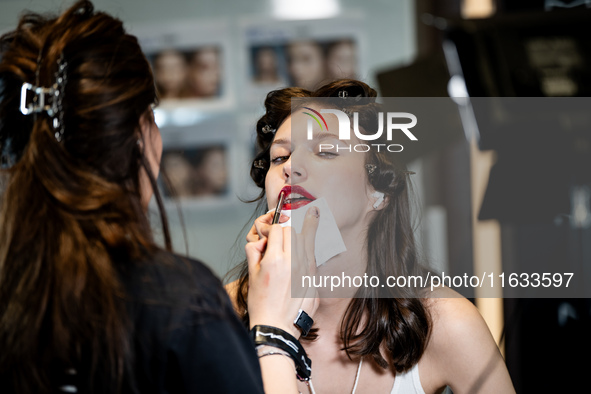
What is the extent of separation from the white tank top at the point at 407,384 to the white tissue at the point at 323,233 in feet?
0.81

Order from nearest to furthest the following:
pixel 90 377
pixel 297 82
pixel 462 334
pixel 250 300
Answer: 1. pixel 90 377
2. pixel 250 300
3. pixel 462 334
4. pixel 297 82

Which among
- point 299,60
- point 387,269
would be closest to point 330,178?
point 387,269

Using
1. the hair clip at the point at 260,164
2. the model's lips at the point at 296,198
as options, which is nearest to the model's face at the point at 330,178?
the model's lips at the point at 296,198

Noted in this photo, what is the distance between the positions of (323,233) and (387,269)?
0.44 feet

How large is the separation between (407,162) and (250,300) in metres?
0.35

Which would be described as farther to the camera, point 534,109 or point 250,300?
point 534,109

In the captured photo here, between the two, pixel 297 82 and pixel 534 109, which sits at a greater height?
pixel 297 82

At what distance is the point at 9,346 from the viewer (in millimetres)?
694

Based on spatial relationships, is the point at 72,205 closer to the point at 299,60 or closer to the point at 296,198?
the point at 296,198

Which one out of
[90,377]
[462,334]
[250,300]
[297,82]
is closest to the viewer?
[90,377]

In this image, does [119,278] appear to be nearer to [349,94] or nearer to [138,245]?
[138,245]

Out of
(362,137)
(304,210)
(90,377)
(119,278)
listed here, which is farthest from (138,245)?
(362,137)

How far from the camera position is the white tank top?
998mm

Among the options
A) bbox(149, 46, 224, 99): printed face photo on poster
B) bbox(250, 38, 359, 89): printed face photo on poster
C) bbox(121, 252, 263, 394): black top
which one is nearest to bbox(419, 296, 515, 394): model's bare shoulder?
bbox(121, 252, 263, 394): black top
